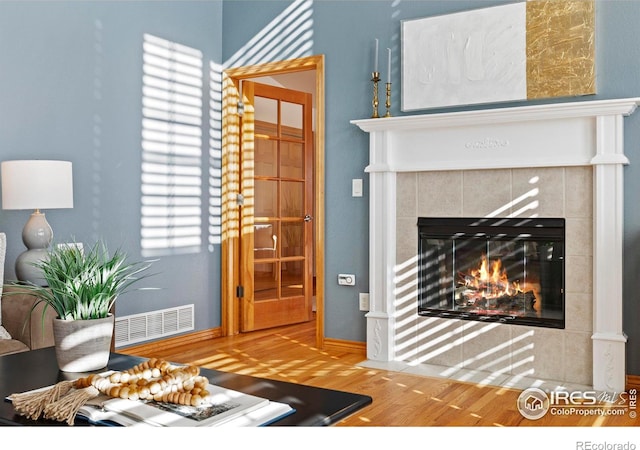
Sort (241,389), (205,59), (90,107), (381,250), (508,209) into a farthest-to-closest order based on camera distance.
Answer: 1. (205,59)
2. (381,250)
3. (90,107)
4. (508,209)
5. (241,389)

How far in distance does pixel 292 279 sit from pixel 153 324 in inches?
56.5

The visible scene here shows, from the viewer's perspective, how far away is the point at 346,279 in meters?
4.53

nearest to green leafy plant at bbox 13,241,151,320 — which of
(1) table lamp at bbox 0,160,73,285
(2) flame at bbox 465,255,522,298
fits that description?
(1) table lamp at bbox 0,160,73,285

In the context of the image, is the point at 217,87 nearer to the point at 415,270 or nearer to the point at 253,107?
the point at 253,107

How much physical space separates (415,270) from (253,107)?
1.98 metres

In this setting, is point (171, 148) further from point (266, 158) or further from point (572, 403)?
point (572, 403)

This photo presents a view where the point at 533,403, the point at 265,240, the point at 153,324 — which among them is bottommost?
the point at 533,403

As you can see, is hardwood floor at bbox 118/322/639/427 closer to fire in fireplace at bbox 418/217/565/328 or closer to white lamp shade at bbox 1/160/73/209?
fire in fireplace at bbox 418/217/565/328

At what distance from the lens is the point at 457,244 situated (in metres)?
4.09

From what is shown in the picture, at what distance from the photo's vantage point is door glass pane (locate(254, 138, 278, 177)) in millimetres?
5371

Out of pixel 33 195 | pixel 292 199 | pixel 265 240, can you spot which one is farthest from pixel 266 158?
pixel 33 195

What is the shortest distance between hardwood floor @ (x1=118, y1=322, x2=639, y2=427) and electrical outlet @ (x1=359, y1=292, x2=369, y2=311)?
1.01 ft

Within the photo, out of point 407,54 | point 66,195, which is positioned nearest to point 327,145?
point 407,54

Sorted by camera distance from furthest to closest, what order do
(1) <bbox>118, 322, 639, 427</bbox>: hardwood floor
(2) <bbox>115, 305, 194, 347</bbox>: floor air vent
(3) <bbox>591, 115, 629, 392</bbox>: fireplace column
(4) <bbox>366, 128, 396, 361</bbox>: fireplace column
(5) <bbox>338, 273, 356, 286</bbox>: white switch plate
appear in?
(5) <bbox>338, 273, 356, 286</bbox>: white switch plate, (2) <bbox>115, 305, 194, 347</bbox>: floor air vent, (4) <bbox>366, 128, 396, 361</bbox>: fireplace column, (3) <bbox>591, 115, 629, 392</bbox>: fireplace column, (1) <bbox>118, 322, 639, 427</bbox>: hardwood floor
